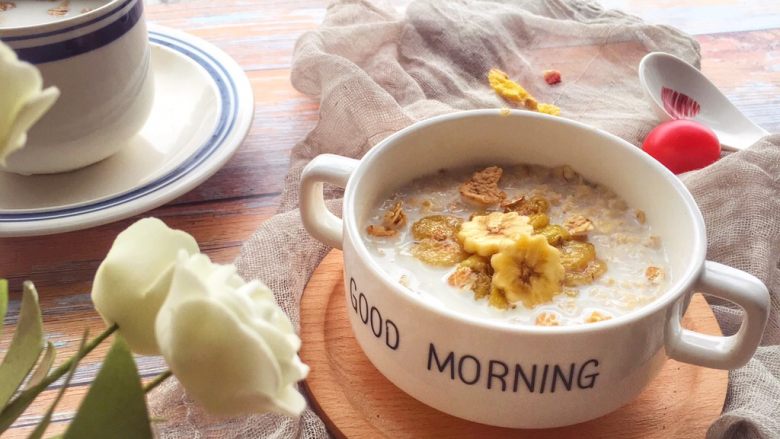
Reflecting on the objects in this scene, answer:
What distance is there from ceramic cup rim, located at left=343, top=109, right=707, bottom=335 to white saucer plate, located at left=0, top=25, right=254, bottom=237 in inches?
7.4

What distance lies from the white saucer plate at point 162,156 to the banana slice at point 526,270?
297 millimetres

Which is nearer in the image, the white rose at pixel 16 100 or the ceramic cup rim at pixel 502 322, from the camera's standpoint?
the white rose at pixel 16 100

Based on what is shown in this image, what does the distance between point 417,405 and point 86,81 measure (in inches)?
14.5

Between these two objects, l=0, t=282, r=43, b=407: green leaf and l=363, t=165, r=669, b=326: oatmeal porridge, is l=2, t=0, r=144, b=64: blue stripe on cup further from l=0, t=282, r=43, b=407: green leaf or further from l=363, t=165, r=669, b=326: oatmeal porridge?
l=0, t=282, r=43, b=407: green leaf

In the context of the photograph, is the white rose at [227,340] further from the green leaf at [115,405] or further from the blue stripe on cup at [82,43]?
the blue stripe on cup at [82,43]

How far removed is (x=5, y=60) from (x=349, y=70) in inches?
26.3

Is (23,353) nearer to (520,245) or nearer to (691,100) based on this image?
(520,245)

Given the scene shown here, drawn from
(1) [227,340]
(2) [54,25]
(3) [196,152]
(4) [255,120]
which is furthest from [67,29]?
(1) [227,340]

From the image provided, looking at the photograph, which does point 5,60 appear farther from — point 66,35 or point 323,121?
point 323,121

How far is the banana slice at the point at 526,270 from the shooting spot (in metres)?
0.57

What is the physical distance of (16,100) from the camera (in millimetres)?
247

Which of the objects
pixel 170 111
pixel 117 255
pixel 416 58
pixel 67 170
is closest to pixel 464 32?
pixel 416 58

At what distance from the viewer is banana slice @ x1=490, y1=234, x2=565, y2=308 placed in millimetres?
567

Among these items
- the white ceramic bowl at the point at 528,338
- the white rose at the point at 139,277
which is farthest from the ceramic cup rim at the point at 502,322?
the white rose at the point at 139,277
